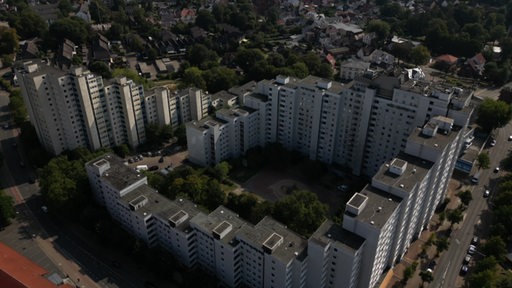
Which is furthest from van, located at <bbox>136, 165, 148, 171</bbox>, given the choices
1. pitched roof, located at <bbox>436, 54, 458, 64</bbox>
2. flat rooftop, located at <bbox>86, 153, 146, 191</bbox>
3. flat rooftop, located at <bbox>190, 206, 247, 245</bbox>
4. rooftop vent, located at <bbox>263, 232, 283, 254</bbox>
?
pitched roof, located at <bbox>436, 54, 458, 64</bbox>

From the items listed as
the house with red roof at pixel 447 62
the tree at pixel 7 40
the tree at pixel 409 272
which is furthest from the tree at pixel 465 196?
the tree at pixel 7 40

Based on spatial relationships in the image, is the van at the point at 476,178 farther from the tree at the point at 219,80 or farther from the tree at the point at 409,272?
the tree at the point at 219,80

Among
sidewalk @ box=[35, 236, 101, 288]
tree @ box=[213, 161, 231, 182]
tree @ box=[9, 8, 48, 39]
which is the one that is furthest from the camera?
tree @ box=[9, 8, 48, 39]

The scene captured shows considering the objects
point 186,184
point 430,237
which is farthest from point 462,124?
point 186,184

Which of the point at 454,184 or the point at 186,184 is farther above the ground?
the point at 186,184

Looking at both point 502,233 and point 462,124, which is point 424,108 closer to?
point 462,124

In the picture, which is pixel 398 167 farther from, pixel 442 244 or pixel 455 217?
pixel 455 217

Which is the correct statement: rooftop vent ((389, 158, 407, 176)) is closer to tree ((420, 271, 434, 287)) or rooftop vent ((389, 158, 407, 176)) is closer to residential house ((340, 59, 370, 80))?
tree ((420, 271, 434, 287))
